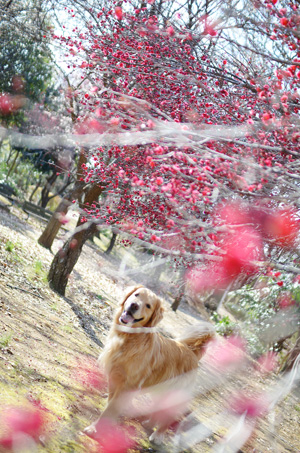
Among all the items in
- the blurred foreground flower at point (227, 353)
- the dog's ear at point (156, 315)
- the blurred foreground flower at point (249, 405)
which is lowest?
the blurred foreground flower at point (227, 353)

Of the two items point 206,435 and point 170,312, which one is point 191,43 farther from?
point 170,312

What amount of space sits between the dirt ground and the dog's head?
333 mm

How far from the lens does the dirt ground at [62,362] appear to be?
4375mm

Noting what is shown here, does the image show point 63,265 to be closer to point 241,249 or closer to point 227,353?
point 241,249

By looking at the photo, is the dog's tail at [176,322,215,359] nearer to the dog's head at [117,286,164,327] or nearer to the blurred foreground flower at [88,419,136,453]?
the dog's head at [117,286,164,327]

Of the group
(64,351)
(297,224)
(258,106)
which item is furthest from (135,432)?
(258,106)

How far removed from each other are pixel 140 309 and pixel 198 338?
150 cm

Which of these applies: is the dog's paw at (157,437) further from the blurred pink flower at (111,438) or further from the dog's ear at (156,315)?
the dog's ear at (156,315)

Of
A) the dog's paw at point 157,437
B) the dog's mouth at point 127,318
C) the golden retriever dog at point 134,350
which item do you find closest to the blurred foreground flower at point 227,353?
the dog's paw at point 157,437

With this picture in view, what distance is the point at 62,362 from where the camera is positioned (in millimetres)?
5949

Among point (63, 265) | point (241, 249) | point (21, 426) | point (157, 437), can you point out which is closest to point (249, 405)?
point (63, 265)

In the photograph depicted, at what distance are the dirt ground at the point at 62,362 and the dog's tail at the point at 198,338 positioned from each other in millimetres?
1198

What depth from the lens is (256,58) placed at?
6.37 meters

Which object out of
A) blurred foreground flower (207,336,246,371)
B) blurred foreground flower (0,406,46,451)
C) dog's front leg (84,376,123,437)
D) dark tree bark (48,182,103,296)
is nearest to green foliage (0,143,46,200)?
blurred foreground flower (207,336,246,371)
